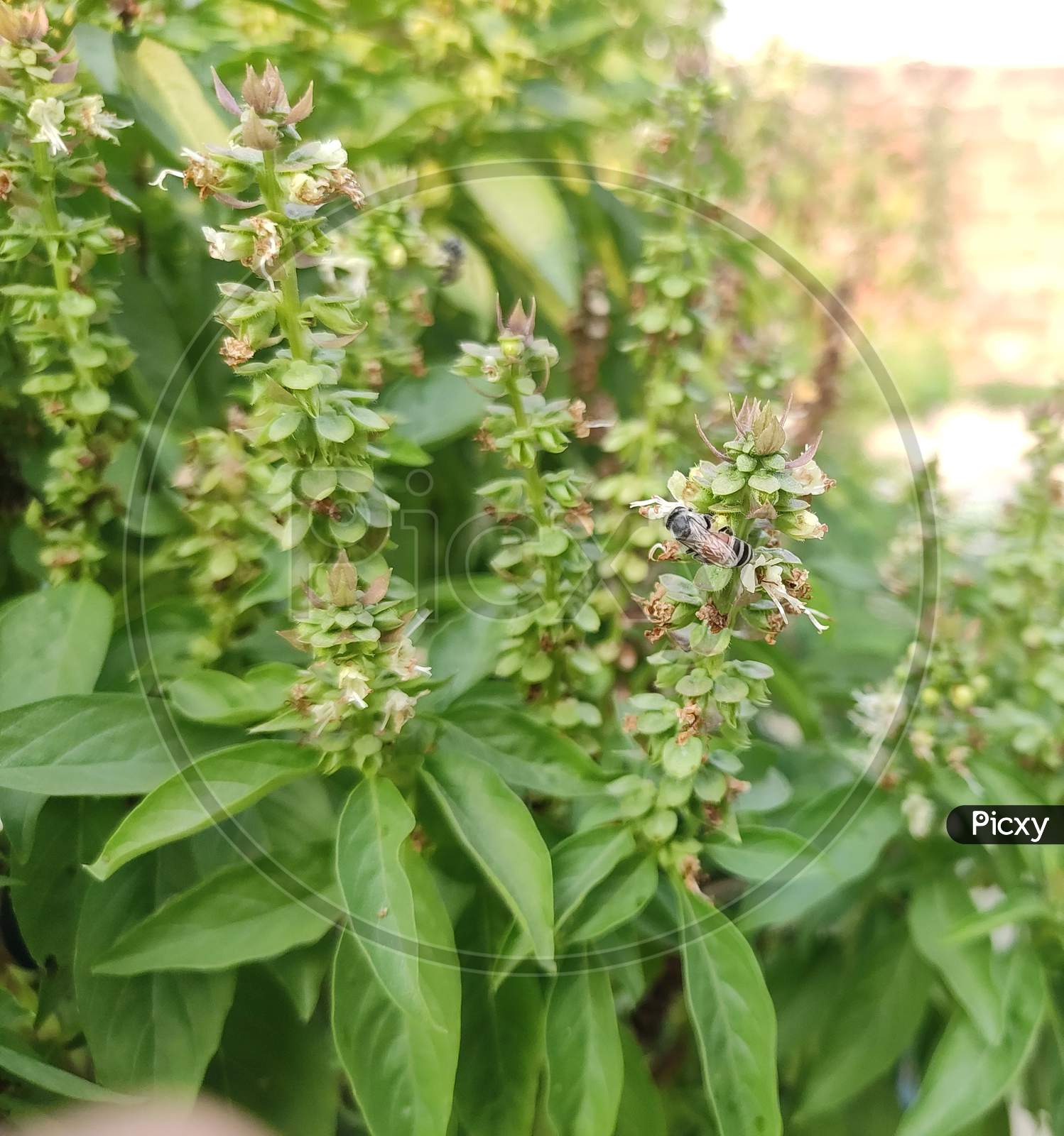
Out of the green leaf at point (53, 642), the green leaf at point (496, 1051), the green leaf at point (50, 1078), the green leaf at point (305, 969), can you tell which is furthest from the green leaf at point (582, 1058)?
the green leaf at point (53, 642)

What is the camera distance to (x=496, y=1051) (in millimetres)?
649

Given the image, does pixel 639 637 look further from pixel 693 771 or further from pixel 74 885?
pixel 74 885

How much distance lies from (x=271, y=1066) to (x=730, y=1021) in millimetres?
318

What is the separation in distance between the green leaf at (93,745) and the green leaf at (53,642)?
0.03m

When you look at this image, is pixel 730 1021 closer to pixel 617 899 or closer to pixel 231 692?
pixel 617 899

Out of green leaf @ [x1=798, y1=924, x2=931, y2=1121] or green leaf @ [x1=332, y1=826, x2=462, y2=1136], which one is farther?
green leaf @ [x1=798, y1=924, x2=931, y2=1121]

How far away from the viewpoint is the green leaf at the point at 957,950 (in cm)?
72

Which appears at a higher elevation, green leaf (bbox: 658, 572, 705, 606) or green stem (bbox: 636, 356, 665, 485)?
green stem (bbox: 636, 356, 665, 485)

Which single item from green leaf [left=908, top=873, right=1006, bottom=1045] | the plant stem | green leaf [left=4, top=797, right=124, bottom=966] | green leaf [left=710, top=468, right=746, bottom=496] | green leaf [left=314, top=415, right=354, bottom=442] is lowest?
green leaf [left=908, top=873, right=1006, bottom=1045]

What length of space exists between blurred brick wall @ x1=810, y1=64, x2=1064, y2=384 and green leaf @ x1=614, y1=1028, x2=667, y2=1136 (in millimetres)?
3310

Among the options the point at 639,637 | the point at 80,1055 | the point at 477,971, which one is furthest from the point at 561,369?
the point at 80,1055

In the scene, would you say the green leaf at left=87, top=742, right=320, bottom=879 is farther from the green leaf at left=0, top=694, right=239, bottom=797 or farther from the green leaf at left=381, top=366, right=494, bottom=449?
the green leaf at left=381, top=366, right=494, bottom=449

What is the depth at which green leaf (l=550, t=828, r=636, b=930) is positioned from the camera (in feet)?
1.94

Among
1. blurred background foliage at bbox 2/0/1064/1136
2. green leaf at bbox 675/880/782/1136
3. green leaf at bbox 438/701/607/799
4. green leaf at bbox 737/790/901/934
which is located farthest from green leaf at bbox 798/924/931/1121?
green leaf at bbox 438/701/607/799
